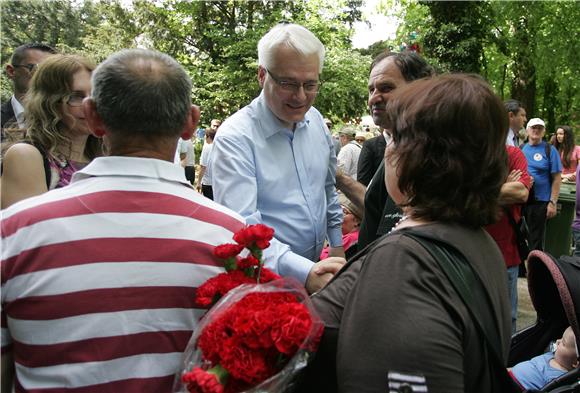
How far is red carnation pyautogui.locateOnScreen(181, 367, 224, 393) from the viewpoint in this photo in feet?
3.65

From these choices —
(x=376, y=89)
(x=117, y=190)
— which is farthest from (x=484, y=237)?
(x=376, y=89)

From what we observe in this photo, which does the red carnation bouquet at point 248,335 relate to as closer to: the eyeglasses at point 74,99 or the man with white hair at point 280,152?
the man with white hair at point 280,152

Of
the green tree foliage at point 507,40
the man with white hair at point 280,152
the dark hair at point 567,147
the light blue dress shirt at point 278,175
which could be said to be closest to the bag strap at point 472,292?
the light blue dress shirt at point 278,175

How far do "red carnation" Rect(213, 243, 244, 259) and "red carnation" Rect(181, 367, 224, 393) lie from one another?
0.93 ft

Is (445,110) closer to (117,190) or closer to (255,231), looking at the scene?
(255,231)

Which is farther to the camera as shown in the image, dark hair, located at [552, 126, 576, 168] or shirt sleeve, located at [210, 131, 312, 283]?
dark hair, located at [552, 126, 576, 168]

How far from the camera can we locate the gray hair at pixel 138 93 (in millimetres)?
1332

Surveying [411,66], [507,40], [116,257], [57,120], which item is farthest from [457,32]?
[116,257]

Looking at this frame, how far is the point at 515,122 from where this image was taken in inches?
241

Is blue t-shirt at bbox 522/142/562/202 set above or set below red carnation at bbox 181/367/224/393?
below

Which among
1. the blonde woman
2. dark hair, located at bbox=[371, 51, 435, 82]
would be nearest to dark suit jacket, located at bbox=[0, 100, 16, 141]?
the blonde woman

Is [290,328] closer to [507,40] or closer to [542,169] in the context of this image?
[542,169]

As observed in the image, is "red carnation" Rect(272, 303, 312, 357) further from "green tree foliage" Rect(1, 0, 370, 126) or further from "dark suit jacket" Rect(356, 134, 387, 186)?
"green tree foliage" Rect(1, 0, 370, 126)

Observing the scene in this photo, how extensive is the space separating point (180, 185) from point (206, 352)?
47 cm
